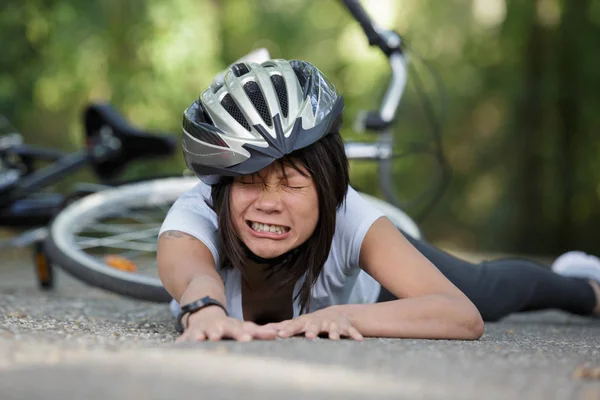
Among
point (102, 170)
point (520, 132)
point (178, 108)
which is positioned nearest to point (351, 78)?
point (520, 132)

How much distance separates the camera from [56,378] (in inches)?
69.5

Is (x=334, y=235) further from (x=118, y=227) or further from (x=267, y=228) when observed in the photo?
(x=118, y=227)

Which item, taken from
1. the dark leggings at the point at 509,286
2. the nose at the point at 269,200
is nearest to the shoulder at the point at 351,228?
the nose at the point at 269,200

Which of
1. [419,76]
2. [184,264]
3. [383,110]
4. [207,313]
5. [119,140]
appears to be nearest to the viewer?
[207,313]

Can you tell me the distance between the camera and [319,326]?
2.50 metres

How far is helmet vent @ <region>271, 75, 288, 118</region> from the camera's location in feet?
9.00

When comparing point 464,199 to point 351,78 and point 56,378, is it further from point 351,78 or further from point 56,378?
point 56,378

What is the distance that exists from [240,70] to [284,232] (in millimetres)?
594

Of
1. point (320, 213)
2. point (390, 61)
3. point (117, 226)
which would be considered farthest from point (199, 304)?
point (117, 226)

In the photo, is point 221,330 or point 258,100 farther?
point 258,100

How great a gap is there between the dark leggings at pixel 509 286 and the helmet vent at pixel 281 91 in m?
0.93

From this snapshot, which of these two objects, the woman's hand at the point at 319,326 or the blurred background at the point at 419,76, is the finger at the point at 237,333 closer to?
the woman's hand at the point at 319,326

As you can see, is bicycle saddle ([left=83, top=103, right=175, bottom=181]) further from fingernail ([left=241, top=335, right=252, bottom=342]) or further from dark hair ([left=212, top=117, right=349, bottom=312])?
fingernail ([left=241, top=335, right=252, bottom=342])

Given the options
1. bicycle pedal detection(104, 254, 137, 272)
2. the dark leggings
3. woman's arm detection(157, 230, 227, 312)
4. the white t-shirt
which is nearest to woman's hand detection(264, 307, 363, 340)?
woman's arm detection(157, 230, 227, 312)
